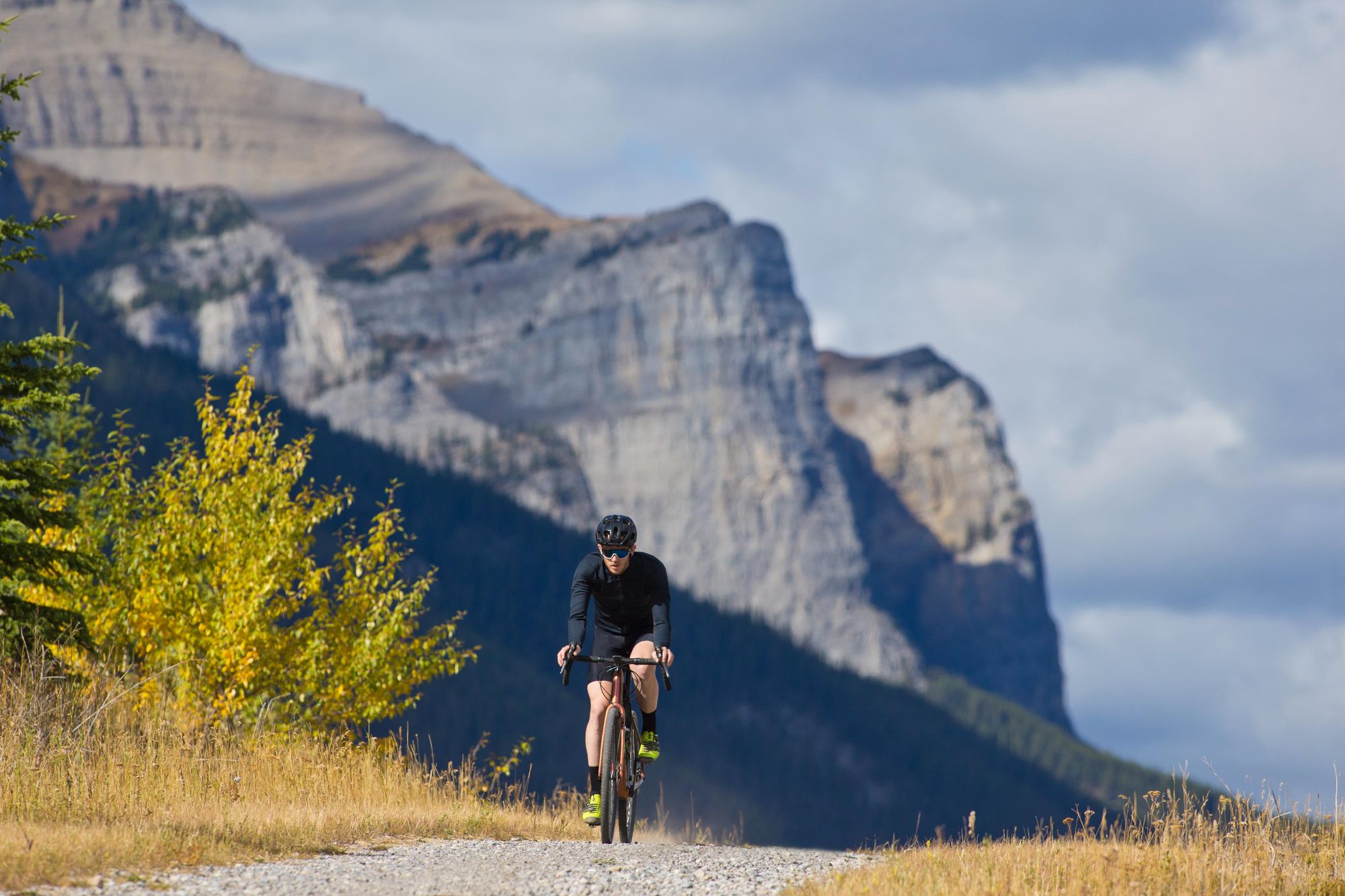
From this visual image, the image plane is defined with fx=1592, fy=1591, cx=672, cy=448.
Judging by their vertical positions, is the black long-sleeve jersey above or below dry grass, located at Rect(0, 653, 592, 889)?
above

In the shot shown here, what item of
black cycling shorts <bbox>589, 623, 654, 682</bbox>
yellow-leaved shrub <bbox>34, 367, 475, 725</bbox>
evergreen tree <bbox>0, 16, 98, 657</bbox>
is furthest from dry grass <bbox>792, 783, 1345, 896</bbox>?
evergreen tree <bbox>0, 16, 98, 657</bbox>

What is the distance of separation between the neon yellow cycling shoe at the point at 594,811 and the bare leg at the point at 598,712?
30 centimetres

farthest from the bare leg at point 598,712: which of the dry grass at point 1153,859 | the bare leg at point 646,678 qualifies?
the dry grass at point 1153,859

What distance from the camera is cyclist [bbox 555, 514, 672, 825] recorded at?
13.6m

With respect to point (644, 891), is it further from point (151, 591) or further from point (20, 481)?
point (151, 591)

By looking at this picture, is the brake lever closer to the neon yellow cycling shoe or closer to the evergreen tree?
the neon yellow cycling shoe

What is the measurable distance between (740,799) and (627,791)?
170162 millimetres

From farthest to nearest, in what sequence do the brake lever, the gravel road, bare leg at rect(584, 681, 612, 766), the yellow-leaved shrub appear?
the yellow-leaved shrub, bare leg at rect(584, 681, 612, 766), the brake lever, the gravel road

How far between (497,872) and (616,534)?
10.8ft

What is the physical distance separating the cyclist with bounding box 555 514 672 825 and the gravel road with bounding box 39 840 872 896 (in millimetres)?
1176

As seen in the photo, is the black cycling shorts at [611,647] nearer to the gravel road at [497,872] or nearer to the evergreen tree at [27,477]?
the gravel road at [497,872]

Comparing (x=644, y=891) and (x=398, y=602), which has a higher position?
(x=398, y=602)

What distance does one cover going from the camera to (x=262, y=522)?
68.2 ft

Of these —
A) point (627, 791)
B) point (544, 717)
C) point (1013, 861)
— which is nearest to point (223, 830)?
point (627, 791)
